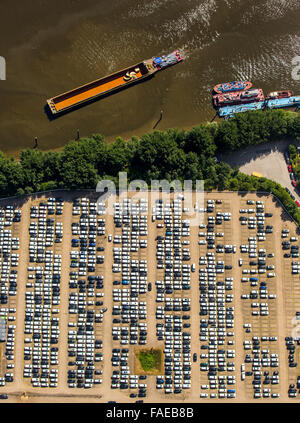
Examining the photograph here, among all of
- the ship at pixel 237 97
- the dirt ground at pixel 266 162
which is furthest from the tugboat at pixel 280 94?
the dirt ground at pixel 266 162

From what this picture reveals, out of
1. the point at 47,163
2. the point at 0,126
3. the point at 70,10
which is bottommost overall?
the point at 47,163

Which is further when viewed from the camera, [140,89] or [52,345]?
[140,89]

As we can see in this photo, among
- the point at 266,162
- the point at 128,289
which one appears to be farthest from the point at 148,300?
the point at 266,162

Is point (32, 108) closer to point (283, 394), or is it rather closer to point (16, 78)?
point (16, 78)

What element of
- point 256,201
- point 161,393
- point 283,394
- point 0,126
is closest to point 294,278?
point 256,201
